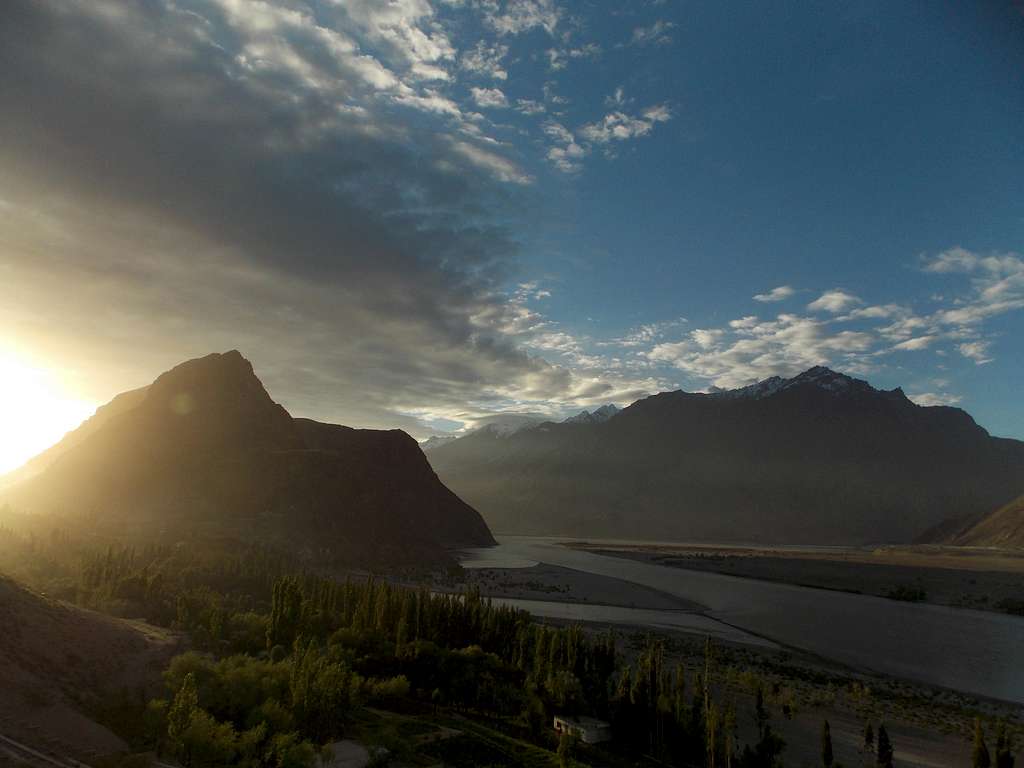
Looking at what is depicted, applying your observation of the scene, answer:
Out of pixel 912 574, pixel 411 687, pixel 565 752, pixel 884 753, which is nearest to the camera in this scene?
pixel 565 752

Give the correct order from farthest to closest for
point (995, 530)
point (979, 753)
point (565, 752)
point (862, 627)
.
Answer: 1. point (995, 530)
2. point (862, 627)
3. point (979, 753)
4. point (565, 752)

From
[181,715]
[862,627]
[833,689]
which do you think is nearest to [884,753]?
[833,689]

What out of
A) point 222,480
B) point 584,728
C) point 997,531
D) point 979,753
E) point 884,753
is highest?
point 997,531

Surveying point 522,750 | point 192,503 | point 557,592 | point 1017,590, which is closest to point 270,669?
point 522,750

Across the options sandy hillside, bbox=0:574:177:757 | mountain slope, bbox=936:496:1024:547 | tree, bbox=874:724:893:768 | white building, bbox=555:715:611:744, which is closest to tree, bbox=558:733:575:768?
white building, bbox=555:715:611:744

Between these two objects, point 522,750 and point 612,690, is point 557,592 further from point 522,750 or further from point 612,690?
point 522,750

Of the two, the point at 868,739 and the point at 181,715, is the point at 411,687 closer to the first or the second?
the point at 181,715

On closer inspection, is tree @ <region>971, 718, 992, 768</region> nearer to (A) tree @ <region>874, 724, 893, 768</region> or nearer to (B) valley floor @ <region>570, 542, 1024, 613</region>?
(A) tree @ <region>874, 724, 893, 768</region>
